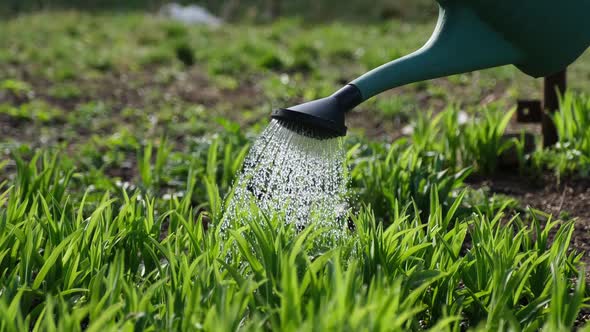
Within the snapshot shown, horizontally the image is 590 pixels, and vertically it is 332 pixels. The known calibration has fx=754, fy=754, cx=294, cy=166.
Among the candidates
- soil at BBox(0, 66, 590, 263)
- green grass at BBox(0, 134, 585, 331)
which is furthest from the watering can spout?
soil at BBox(0, 66, 590, 263)

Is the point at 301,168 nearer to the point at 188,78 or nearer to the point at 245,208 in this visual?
the point at 245,208

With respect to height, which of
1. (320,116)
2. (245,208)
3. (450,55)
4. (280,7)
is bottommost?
(245,208)

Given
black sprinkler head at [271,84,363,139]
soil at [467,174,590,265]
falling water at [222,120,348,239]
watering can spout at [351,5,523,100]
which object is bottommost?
soil at [467,174,590,265]

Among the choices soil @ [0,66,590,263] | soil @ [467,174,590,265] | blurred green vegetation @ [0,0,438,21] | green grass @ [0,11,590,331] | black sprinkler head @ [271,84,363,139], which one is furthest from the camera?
blurred green vegetation @ [0,0,438,21]

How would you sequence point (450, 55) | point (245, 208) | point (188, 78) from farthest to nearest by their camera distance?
point (188, 78) < point (245, 208) < point (450, 55)

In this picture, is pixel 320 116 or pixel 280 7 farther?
pixel 280 7

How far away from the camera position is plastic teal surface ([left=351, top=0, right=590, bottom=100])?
2121 mm

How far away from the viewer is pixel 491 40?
7.20 ft

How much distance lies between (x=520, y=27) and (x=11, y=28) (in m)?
6.68

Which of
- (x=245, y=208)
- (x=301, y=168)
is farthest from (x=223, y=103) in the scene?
(x=301, y=168)

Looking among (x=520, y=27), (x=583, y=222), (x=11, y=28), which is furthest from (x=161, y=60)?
(x=520, y=27)

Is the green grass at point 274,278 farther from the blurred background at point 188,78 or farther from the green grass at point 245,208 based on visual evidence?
the blurred background at point 188,78

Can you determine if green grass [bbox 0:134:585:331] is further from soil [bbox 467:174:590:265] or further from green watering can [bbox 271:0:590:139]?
soil [bbox 467:174:590:265]

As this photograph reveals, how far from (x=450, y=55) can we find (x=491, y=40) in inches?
5.6
